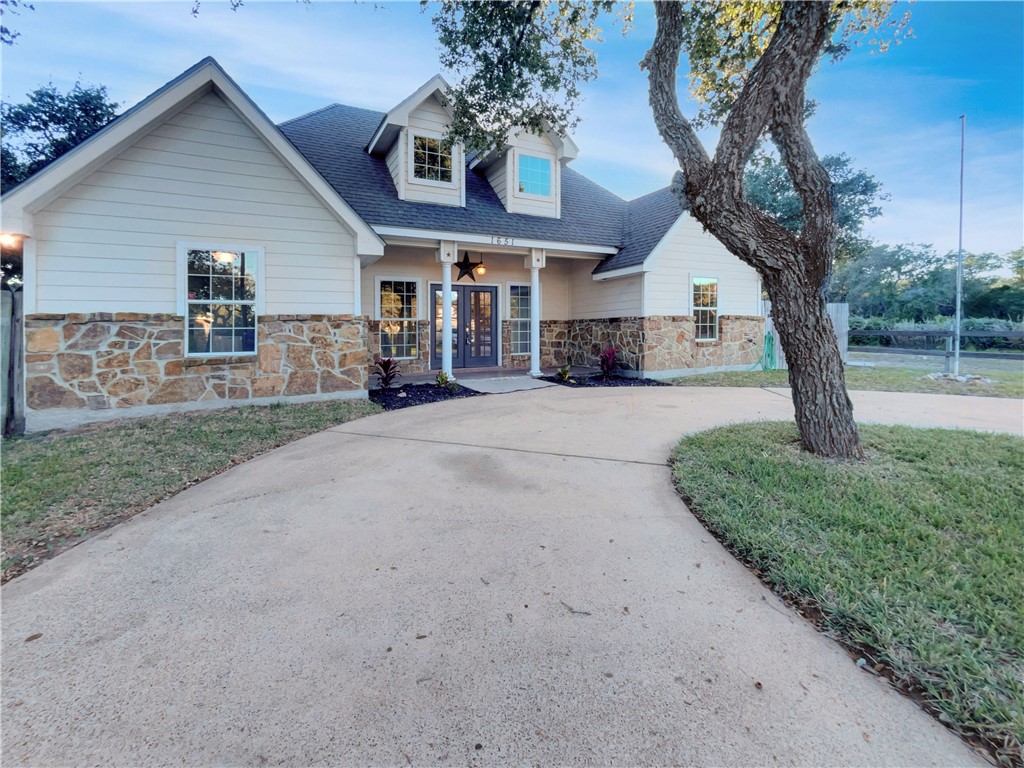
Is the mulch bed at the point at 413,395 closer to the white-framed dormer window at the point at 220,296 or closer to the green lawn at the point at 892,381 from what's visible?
the white-framed dormer window at the point at 220,296

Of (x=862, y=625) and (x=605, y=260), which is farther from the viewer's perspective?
(x=605, y=260)

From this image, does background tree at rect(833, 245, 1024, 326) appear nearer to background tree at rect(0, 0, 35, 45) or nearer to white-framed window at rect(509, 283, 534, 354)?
white-framed window at rect(509, 283, 534, 354)

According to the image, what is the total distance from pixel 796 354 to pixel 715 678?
378cm

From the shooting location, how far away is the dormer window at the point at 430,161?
10.5 meters

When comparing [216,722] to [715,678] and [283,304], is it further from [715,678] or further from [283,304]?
[283,304]

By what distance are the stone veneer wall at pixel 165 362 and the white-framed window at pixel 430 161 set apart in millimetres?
4549

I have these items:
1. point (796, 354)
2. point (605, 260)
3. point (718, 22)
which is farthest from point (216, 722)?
point (605, 260)

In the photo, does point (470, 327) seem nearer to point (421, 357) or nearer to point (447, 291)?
point (421, 357)

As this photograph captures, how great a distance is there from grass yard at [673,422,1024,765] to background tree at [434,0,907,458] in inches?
31.3

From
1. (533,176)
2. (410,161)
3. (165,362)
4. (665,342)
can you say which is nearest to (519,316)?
(533,176)

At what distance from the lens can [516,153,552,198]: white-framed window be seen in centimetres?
1167

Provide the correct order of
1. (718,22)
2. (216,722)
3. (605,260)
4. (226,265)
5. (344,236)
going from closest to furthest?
(216,722) → (718,22) → (226,265) → (344,236) → (605,260)

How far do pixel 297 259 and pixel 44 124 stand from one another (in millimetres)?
9205

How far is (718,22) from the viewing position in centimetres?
649
